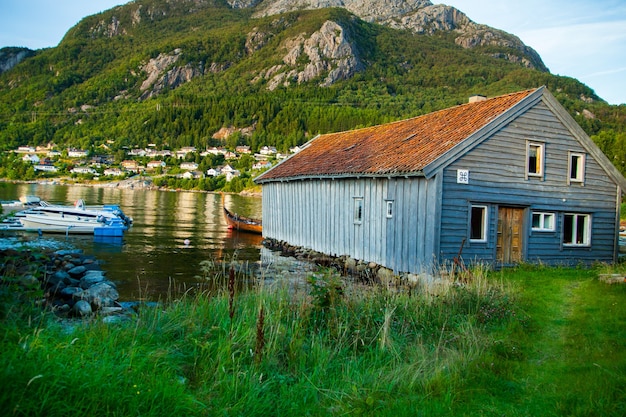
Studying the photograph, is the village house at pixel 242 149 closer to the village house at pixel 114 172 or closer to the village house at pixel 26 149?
the village house at pixel 114 172

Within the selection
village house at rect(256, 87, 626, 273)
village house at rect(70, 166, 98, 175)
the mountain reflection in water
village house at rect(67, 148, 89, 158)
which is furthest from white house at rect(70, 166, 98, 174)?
village house at rect(256, 87, 626, 273)

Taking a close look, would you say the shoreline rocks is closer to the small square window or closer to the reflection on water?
the reflection on water

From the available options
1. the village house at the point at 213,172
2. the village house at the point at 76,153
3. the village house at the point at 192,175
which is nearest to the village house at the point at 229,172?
the village house at the point at 213,172

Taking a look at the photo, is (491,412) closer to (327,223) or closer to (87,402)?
(87,402)

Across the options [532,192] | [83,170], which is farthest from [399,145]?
[83,170]

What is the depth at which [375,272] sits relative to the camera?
1939 cm

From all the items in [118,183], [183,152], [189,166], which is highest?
[183,152]

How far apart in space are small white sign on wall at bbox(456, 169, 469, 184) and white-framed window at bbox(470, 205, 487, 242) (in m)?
1.11

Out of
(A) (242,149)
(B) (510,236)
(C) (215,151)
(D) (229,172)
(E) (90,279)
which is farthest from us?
(C) (215,151)

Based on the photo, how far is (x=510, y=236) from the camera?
18.6 metres

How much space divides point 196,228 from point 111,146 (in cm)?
14840

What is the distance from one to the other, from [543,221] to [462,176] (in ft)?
15.0

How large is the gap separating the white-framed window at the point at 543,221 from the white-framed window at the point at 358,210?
21.4 ft

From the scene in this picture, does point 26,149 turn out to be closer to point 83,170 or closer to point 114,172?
point 83,170
